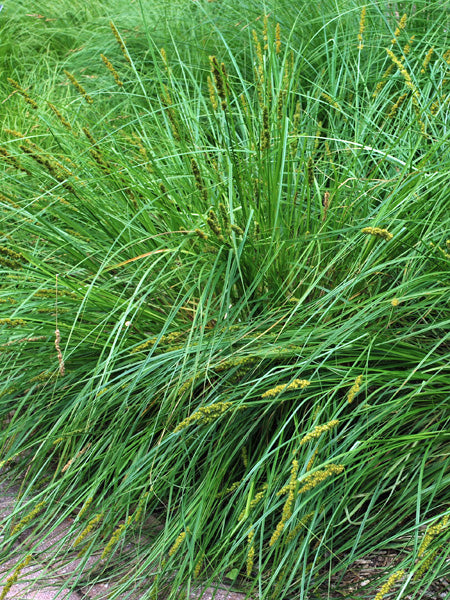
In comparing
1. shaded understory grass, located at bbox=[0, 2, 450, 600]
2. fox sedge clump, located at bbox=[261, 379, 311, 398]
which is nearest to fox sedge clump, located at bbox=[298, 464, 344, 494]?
shaded understory grass, located at bbox=[0, 2, 450, 600]

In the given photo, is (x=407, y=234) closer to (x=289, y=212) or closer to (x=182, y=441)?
(x=289, y=212)

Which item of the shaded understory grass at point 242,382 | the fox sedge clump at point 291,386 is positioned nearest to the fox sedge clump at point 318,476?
the shaded understory grass at point 242,382

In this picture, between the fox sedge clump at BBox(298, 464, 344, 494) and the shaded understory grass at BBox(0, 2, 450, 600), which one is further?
the shaded understory grass at BBox(0, 2, 450, 600)

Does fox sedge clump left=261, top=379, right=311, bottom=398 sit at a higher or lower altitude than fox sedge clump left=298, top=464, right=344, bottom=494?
higher

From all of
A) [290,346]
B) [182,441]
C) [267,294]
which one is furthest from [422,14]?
[182,441]

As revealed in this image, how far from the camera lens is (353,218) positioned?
2.49 metres

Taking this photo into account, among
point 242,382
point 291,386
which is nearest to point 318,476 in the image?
point 291,386

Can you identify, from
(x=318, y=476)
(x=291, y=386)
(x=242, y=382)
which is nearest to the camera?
(x=318, y=476)

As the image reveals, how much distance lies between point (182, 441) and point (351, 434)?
0.49 metres

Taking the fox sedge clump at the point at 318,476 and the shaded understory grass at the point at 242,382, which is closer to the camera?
the fox sedge clump at the point at 318,476

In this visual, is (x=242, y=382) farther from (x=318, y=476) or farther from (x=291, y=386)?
(x=318, y=476)

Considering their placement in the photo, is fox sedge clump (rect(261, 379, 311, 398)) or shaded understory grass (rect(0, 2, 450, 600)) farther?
shaded understory grass (rect(0, 2, 450, 600))

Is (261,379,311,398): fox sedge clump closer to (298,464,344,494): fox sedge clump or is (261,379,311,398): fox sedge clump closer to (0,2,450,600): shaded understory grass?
(0,2,450,600): shaded understory grass

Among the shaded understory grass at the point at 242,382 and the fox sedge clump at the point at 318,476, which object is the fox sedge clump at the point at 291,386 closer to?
the shaded understory grass at the point at 242,382
